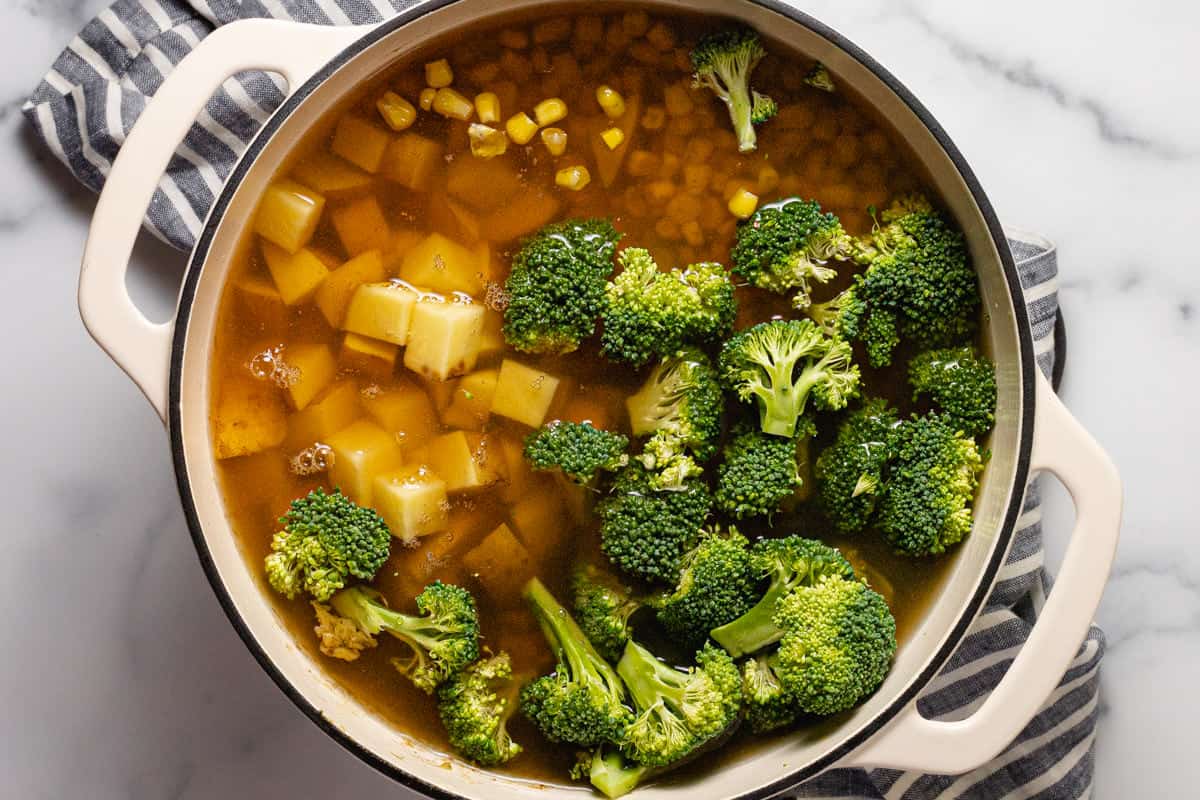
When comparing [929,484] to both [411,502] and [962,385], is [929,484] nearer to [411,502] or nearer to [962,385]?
[962,385]

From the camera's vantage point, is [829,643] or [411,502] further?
[411,502]

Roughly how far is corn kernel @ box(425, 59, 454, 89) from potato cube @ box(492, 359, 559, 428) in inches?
22.4

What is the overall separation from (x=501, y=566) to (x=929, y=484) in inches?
33.6

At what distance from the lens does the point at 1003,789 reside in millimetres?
2408

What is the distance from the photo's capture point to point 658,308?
202 cm

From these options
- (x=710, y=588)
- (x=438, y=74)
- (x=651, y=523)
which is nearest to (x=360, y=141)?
(x=438, y=74)

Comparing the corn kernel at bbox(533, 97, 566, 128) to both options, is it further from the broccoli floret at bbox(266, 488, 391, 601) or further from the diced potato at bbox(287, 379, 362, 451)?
the broccoli floret at bbox(266, 488, 391, 601)

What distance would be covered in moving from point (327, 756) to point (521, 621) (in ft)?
2.25

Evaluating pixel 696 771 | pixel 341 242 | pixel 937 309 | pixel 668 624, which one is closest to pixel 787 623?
pixel 668 624

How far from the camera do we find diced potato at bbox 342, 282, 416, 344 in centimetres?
208

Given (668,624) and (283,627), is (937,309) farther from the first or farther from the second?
(283,627)

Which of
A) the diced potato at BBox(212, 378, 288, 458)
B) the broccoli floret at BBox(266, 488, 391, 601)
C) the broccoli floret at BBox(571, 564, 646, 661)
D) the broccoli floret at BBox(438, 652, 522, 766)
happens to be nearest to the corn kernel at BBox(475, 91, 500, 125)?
the diced potato at BBox(212, 378, 288, 458)

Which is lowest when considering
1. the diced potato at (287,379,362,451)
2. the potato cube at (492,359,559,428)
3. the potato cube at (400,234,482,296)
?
the diced potato at (287,379,362,451)

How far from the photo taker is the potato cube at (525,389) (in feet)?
6.92
